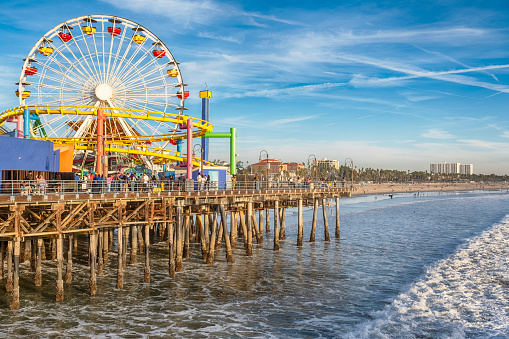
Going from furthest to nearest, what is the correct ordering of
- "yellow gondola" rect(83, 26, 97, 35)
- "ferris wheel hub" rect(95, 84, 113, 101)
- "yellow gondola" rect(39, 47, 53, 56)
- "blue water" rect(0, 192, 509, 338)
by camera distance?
1. "ferris wheel hub" rect(95, 84, 113, 101)
2. "yellow gondola" rect(83, 26, 97, 35)
3. "yellow gondola" rect(39, 47, 53, 56)
4. "blue water" rect(0, 192, 509, 338)

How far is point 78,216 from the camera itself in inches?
765

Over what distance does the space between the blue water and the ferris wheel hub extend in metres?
17.1

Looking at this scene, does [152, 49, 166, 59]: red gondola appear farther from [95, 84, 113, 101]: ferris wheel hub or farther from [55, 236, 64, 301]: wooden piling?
[55, 236, 64, 301]: wooden piling

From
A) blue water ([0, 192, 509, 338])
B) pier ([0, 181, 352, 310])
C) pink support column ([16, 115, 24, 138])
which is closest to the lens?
blue water ([0, 192, 509, 338])

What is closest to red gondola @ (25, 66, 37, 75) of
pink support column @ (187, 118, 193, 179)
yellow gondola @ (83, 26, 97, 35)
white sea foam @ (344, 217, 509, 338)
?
yellow gondola @ (83, 26, 97, 35)

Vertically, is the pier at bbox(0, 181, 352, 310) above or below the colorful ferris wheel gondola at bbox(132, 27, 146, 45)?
below

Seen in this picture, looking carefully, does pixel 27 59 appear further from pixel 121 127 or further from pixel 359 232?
pixel 359 232

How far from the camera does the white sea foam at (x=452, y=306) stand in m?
15.6

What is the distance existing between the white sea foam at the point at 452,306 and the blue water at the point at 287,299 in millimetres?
49

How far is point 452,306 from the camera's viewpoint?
61.1 feet

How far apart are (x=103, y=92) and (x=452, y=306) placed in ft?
110

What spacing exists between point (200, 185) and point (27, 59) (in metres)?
23.1

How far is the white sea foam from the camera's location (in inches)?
616

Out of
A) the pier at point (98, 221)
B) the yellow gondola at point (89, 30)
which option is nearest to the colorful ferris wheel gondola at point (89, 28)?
the yellow gondola at point (89, 30)
